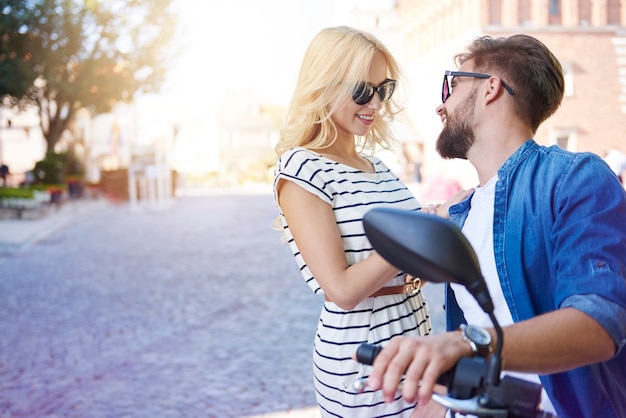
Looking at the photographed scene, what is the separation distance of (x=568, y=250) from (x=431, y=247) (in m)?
0.51

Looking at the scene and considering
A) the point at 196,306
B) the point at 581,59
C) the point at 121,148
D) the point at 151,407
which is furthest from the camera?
the point at 121,148

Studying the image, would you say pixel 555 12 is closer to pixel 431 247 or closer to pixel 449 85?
pixel 449 85

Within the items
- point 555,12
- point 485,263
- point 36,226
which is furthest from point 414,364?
point 555,12

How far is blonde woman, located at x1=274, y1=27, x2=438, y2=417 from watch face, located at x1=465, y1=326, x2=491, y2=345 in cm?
76

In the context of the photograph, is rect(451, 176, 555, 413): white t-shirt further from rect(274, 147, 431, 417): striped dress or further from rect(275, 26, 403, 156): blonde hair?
rect(275, 26, 403, 156): blonde hair

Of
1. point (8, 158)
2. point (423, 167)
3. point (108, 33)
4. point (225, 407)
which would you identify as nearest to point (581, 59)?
point (423, 167)

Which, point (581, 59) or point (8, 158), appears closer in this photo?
point (581, 59)

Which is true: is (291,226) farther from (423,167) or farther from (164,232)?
(423,167)

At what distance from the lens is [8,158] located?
190 feet

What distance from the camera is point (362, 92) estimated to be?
2.38 metres

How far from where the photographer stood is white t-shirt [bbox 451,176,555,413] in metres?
1.77

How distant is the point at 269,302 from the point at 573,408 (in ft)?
26.7

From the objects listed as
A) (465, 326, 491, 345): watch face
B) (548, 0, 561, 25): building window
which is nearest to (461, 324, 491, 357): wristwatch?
(465, 326, 491, 345): watch face

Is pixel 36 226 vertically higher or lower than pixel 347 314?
lower
